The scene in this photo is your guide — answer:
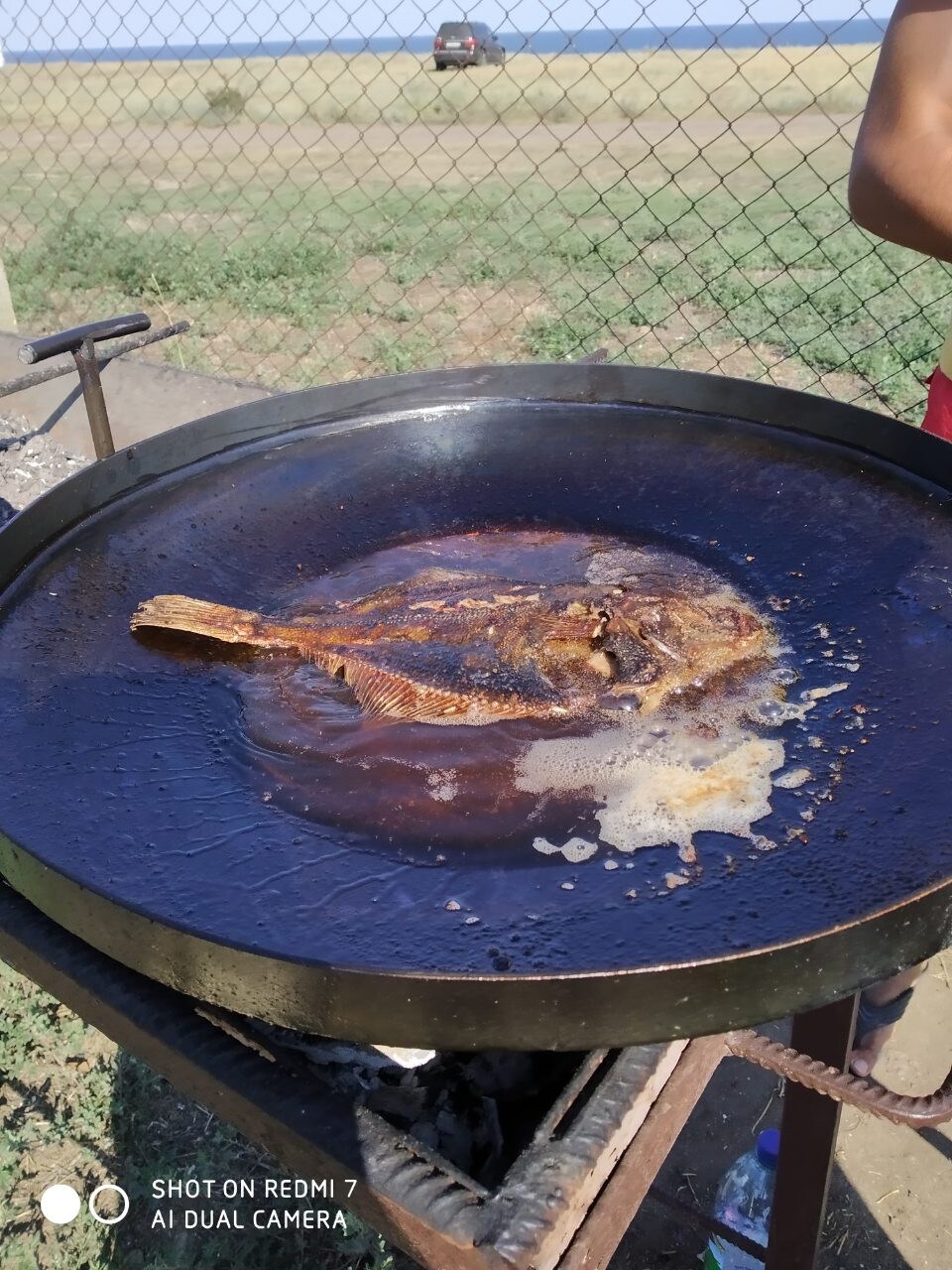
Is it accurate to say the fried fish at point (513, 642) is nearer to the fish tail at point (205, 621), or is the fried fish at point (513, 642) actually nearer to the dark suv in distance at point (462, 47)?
the fish tail at point (205, 621)

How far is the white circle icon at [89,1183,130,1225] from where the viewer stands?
7.52 ft

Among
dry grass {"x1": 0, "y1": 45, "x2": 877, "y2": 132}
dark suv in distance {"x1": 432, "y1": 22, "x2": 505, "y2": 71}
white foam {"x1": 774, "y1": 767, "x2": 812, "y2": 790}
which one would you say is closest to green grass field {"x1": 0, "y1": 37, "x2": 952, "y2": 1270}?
white foam {"x1": 774, "y1": 767, "x2": 812, "y2": 790}

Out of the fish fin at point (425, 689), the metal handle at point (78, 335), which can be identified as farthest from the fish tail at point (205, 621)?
the metal handle at point (78, 335)

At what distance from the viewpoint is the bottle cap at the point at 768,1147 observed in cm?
228

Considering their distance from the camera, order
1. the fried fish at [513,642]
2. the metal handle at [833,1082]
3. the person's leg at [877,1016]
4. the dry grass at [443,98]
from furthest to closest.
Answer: the dry grass at [443,98] → the person's leg at [877,1016] → the fried fish at [513,642] → the metal handle at [833,1082]

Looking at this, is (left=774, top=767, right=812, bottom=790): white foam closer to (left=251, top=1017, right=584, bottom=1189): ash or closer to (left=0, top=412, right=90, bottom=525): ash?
(left=251, top=1017, right=584, bottom=1189): ash

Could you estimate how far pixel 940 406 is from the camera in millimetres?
2582

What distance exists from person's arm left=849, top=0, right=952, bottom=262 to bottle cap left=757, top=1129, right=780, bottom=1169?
2041mm

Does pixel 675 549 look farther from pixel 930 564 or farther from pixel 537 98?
pixel 537 98

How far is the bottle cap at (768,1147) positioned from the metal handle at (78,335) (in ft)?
8.89

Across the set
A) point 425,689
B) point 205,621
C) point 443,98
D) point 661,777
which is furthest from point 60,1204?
point 443,98

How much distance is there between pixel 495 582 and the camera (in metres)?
2.00

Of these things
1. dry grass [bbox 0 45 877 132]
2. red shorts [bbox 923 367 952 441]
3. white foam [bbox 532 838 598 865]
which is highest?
dry grass [bbox 0 45 877 132]

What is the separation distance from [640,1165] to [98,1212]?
1662 millimetres
